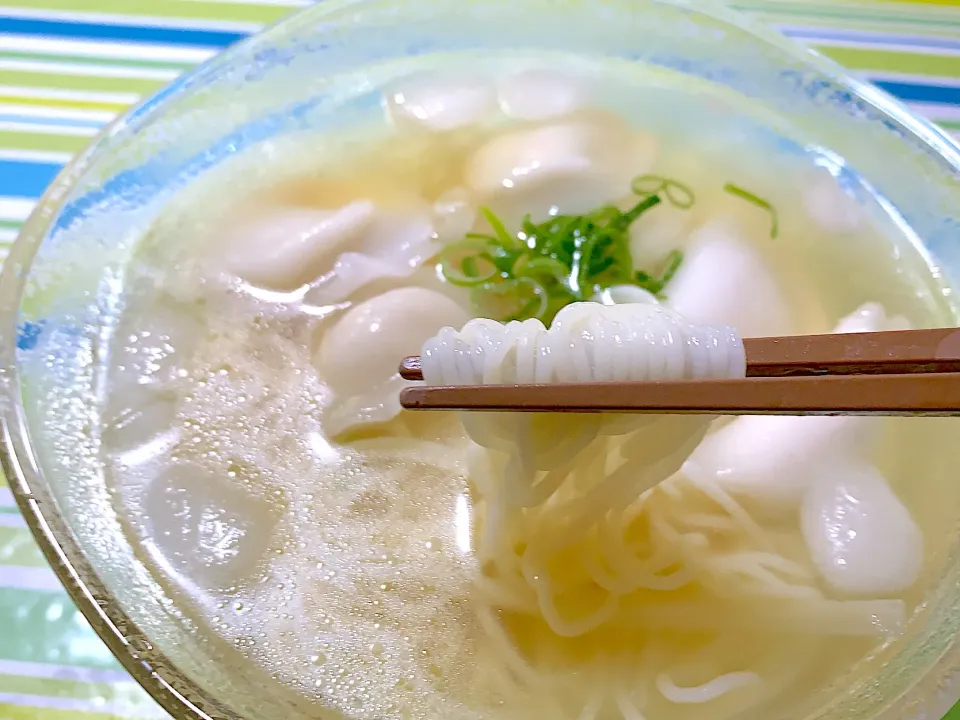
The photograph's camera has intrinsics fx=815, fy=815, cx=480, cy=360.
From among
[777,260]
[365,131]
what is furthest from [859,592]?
[365,131]

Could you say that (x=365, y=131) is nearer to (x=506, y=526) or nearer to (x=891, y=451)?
(x=506, y=526)

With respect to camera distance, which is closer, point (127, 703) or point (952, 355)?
point (952, 355)

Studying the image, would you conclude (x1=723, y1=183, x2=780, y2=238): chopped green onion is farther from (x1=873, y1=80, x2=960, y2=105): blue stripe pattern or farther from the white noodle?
the white noodle

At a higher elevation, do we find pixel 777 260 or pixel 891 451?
pixel 777 260

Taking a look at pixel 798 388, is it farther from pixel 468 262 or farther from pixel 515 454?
pixel 468 262

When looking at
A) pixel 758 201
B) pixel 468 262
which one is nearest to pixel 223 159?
pixel 468 262

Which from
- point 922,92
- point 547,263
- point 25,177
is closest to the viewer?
point 547,263

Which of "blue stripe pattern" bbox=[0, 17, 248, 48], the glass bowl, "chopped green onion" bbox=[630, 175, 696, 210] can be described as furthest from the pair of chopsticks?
"blue stripe pattern" bbox=[0, 17, 248, 48]
